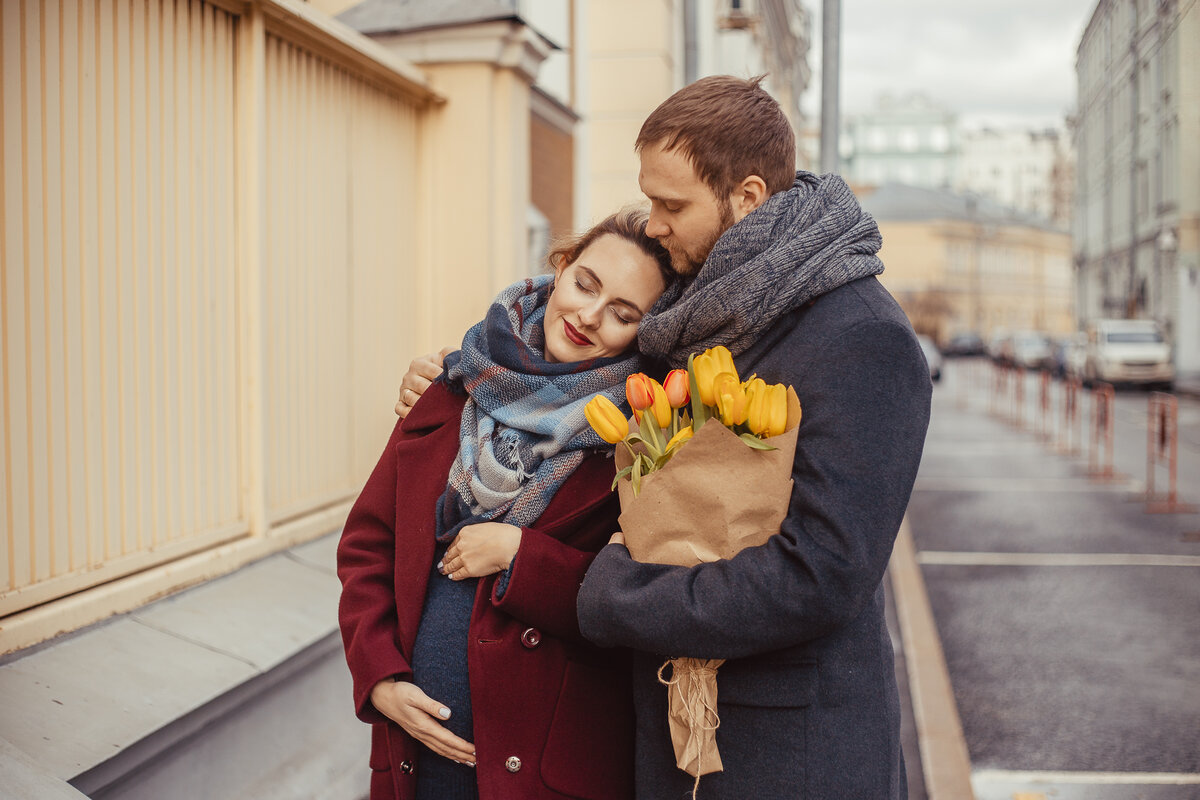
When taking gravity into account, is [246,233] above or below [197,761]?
above

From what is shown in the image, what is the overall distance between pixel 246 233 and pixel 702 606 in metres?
3.16

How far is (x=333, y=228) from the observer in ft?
16.2

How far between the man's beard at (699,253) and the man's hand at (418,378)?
0.62 metres

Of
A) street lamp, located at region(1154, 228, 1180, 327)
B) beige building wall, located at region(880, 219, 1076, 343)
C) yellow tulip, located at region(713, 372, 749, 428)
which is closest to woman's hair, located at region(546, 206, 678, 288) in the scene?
yellow tulip, located at region(713, 372, 749, 428)

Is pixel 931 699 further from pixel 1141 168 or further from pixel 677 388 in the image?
pixel 1141 168

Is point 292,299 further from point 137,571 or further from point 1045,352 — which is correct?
point 1045,352

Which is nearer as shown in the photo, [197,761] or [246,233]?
[197,761]

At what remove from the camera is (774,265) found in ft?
5.73

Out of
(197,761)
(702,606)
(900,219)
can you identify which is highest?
(900,219)

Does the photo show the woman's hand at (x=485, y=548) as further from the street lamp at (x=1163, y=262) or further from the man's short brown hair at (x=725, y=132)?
the street lamp at (x=1163, y=262)

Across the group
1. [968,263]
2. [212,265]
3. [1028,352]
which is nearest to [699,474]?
[212,265]

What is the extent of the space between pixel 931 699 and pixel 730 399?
3.95 meters

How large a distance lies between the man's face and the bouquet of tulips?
0.90 feet

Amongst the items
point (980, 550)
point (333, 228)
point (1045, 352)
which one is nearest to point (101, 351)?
point (333, 228)
